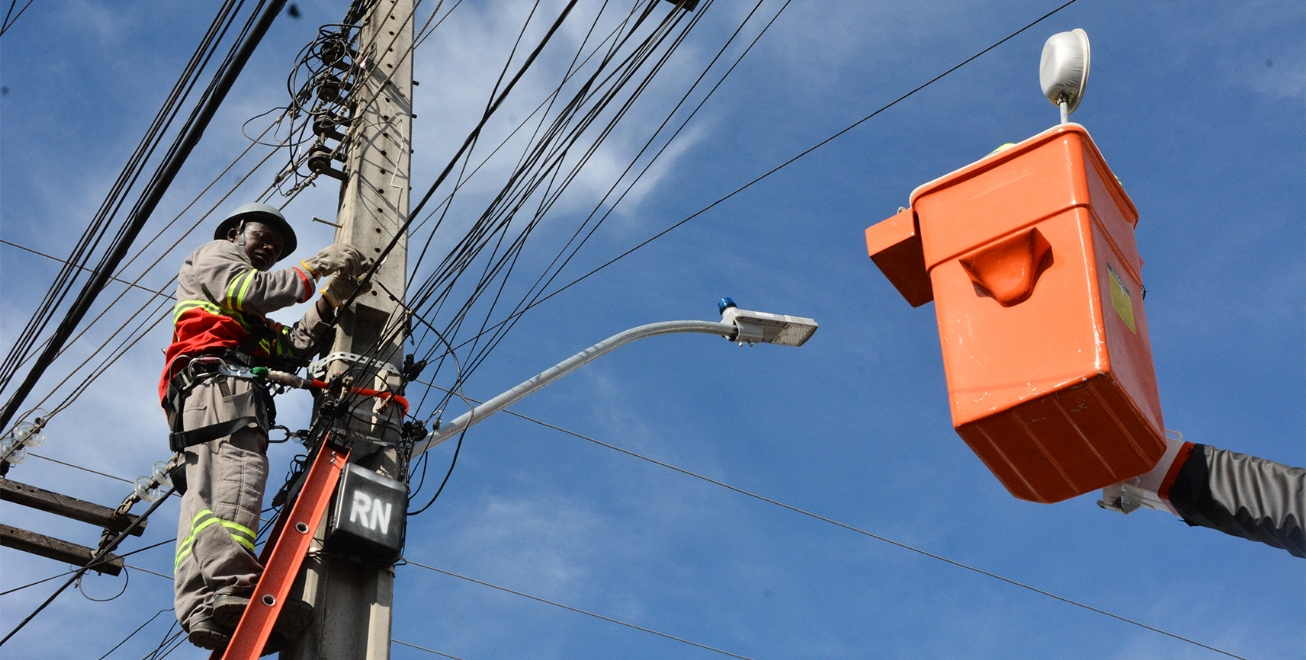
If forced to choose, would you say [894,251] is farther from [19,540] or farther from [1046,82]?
[19,540]

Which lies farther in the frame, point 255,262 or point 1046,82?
point 255,262

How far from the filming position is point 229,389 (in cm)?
491

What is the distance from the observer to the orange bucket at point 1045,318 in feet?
10.3

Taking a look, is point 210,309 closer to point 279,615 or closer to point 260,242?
point 260,242

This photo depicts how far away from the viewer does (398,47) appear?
6.44 metres

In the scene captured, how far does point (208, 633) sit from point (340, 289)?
4.84 ft

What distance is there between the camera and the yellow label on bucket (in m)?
3.33

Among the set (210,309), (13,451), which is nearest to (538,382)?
(210,309)

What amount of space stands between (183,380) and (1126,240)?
11.1 feet

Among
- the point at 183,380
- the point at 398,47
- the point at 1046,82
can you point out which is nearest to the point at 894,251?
the point at 1046,82

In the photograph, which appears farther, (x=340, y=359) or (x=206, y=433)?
(x=340, y=359)

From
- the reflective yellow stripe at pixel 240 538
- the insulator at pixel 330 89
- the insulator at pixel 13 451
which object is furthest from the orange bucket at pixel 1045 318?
the insulator at pixel 13 451

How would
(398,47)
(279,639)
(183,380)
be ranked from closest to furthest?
(279,639) < (183,380) < (398,47)

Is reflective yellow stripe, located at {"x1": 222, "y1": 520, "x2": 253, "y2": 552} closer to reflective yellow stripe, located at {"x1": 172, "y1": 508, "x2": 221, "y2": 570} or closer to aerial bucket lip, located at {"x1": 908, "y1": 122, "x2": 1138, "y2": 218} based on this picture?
reflective yellow stripe, located at {"x1": 172, "y1": 508, "x2": 221, "y2": 570}
